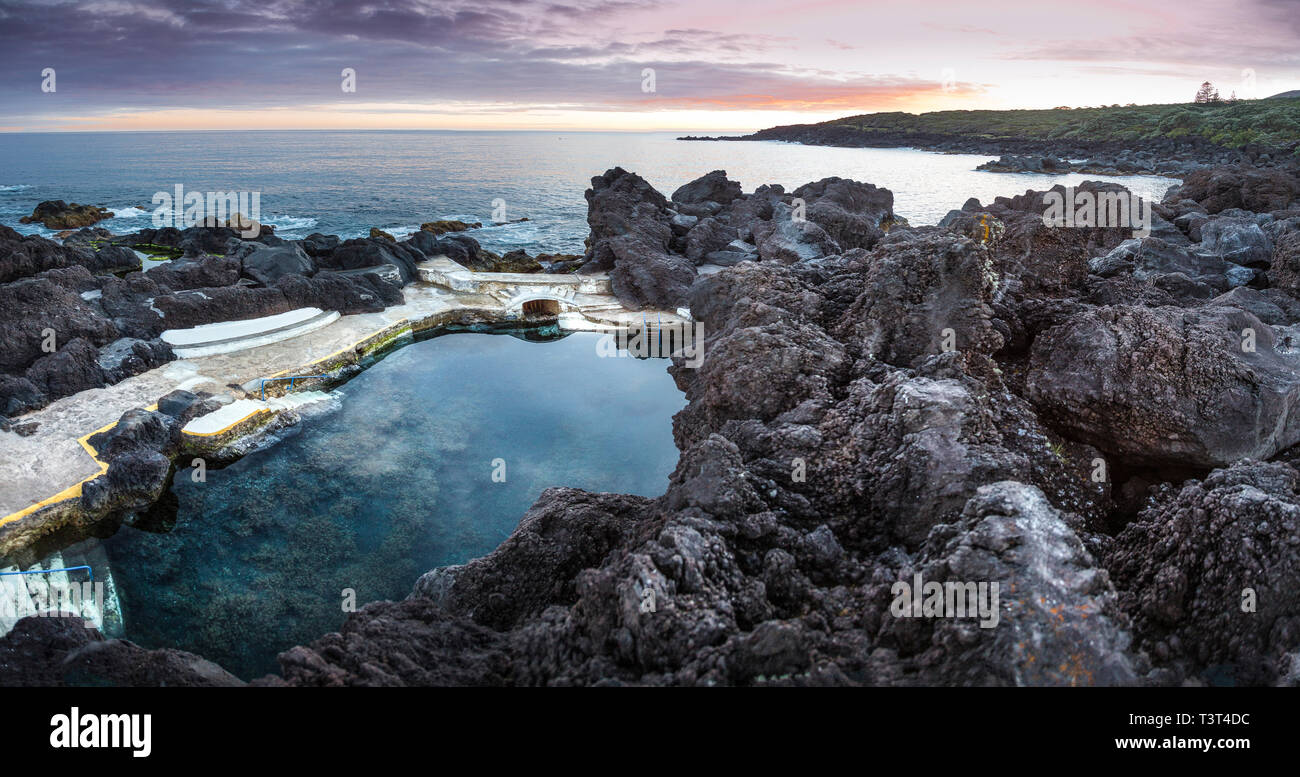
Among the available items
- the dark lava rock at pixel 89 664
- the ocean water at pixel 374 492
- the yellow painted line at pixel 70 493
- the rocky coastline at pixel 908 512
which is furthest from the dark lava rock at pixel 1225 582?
the yellow painted line at pixel 70 493

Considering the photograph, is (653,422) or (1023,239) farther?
(653,422)

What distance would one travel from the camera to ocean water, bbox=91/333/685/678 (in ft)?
46.7

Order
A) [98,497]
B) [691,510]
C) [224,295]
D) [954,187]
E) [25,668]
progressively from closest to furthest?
[691,510]
[25,668]
[98,497]
[224,295]
[954,187]

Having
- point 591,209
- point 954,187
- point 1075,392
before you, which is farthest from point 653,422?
point 954,187

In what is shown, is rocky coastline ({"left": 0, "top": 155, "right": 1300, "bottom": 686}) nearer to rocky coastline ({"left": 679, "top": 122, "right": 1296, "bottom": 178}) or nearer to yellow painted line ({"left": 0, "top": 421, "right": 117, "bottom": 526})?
yellow painted line ({"left": 0, "top": 421, "right": 117, "bottom": 526})

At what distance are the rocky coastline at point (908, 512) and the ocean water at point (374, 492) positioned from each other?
2.65 m

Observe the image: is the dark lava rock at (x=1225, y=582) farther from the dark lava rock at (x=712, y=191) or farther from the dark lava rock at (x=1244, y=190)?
the dark lava rock at (x=712, y=191)

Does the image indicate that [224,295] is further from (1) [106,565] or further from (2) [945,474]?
(2) [945,474]

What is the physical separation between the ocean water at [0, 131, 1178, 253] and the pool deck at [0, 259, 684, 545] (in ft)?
87.9

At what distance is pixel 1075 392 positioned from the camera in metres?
10.7

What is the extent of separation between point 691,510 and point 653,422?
45.8 ft

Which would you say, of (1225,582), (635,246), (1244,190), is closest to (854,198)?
(635,246)

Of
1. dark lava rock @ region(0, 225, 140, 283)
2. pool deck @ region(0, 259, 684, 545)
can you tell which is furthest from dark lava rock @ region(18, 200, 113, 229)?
pool deck @ region(0, 259, 684, 545)

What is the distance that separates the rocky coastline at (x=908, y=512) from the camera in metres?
6.32
